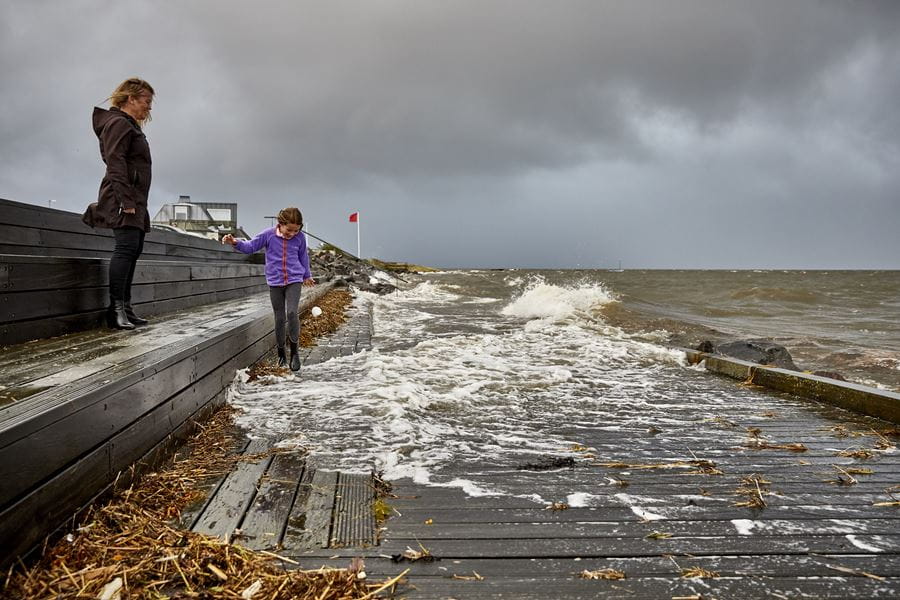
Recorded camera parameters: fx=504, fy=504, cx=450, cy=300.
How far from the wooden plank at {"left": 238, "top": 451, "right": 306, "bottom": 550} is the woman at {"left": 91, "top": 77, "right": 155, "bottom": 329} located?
109 inches

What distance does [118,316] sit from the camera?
4.93 m

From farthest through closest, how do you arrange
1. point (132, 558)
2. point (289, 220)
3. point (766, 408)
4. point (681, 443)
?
1. point (289, 220)
2. point (766, 408)
3. point (681, 443)
4. point (132, 558)

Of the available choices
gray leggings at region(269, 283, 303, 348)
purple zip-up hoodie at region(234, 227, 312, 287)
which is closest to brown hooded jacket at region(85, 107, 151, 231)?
purple zip-up hoodie at region(234, 227, 312, 287)

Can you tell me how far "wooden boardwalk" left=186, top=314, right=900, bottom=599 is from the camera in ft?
6.88

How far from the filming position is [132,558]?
2098mm

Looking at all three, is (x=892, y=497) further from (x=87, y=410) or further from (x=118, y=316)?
(x=118, y=316)

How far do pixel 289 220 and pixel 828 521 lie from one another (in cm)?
551

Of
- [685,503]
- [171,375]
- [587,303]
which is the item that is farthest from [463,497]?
[587,303]

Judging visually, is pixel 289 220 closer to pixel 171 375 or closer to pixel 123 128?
pixel 123 128

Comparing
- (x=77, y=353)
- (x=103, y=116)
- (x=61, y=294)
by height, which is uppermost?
(x=103, y=116)

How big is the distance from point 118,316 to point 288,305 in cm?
185

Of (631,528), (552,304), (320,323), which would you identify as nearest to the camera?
(631,528)

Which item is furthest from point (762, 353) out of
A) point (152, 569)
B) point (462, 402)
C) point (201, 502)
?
point (152, 569)

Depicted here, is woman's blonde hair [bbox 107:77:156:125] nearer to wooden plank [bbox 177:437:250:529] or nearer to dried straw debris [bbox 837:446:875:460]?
wooden plank [bbox 177:437:250:529]
